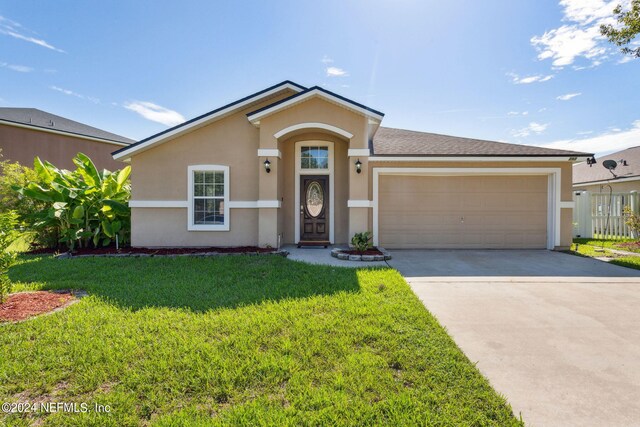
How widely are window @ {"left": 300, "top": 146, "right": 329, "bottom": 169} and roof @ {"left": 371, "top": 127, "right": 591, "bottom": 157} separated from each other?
176cm

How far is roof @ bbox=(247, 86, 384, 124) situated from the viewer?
8836 mm

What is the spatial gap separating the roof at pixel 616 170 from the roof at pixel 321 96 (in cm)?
1324

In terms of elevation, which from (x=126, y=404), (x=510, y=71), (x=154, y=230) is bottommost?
(x=126, y=404)

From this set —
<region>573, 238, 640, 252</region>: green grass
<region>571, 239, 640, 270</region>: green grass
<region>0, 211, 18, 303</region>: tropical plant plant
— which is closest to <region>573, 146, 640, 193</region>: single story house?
<region>573, 238, 640, 252</region>: green grass

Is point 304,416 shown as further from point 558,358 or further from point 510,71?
point 510,71

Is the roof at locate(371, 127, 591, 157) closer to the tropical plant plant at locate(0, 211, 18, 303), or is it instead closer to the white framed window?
the white framed window

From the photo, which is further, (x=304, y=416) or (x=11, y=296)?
(x=11, y=296)

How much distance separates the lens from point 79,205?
9.30 m

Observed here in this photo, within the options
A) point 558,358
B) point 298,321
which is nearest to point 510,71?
point 558,358

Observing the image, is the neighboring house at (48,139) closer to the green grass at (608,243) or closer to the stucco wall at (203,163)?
the stucco wall at (203,163)

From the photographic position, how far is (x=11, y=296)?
4.96m

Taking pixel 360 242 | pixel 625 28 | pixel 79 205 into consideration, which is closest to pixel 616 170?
pixel 625 28

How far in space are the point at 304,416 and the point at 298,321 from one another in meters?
1.70

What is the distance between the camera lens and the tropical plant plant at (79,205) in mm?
9172
